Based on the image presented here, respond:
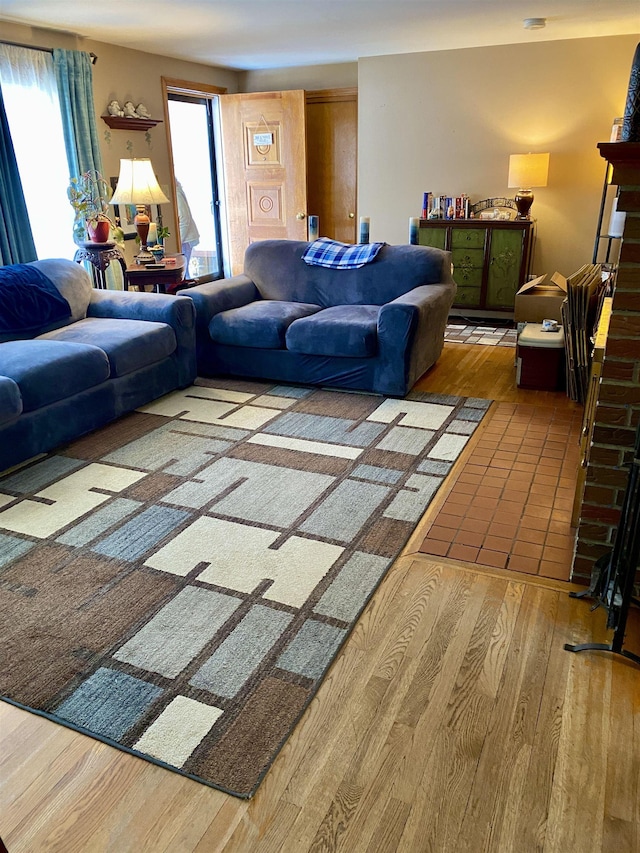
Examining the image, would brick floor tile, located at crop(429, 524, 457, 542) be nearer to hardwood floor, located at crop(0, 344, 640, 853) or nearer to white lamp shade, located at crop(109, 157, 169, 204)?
hardwood floor, located at crop(0, 344, 640, 853)

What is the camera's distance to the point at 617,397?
2.01 metres

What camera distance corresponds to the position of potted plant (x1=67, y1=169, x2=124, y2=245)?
4.67m

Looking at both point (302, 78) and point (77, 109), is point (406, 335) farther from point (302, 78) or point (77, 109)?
point (302, 78)

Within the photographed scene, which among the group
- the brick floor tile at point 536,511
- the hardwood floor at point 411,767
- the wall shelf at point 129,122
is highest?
the wall shelf at point 129,122

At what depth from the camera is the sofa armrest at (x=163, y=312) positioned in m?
4.15

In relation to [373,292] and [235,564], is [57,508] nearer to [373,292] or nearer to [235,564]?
[235,564]

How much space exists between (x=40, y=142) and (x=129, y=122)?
3.00 ft

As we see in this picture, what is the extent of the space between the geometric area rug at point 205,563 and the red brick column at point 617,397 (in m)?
0.69

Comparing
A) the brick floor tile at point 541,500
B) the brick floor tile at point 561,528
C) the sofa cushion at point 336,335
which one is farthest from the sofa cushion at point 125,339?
the brick floor tile at point 561,528

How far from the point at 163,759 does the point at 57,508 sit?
4.85 feet

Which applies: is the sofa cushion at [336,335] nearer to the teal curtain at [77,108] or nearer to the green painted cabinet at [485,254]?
the green painted cabinet at [485,254]

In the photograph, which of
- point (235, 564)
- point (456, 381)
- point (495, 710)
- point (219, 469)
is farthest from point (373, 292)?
point (495, 710)

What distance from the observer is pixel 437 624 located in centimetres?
208

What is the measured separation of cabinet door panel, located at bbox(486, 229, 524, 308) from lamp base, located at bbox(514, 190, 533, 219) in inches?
7.0
